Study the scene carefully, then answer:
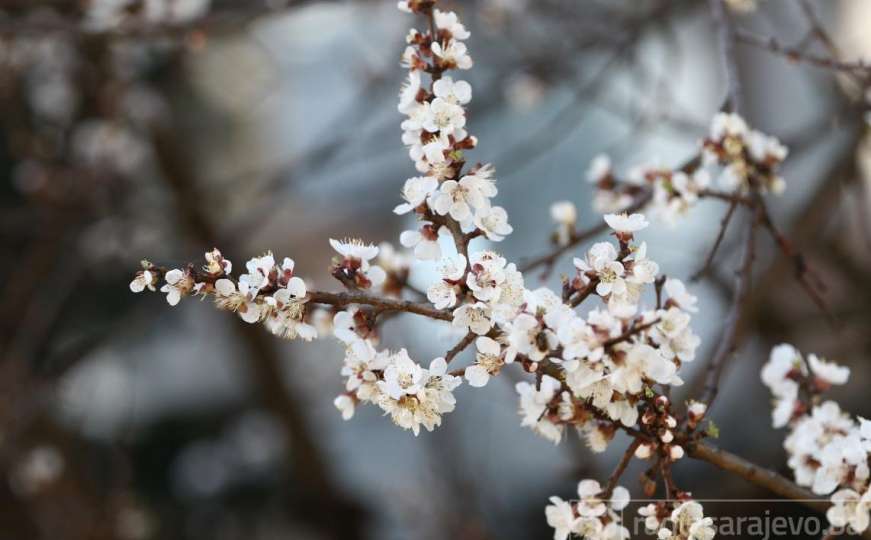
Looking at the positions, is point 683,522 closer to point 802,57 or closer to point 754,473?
point 754,473

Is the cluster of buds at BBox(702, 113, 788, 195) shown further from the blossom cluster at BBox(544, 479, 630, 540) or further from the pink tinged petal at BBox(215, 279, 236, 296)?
the pink tinged petal at BBox(215, 279, 236, 296)

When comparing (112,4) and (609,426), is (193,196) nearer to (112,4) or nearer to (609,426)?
(112,4)

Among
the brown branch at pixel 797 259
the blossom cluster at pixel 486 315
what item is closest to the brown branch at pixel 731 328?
the brown branch at pixel 797 259

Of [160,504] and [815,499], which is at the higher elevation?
[160,504]

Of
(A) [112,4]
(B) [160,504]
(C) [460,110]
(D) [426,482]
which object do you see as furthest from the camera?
(B) [160,504]

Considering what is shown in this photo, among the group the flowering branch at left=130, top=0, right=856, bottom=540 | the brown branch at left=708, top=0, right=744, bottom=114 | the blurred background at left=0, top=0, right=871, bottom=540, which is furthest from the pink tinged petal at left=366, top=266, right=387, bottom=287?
the blurred background at left=0, top=0, right=871, bottom=540

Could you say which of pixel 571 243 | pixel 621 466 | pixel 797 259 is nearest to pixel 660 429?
pixel 621 466

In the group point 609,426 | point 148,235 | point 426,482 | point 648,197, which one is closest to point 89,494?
point 148,235

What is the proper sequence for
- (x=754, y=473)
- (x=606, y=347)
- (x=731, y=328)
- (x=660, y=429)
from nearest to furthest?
(x=606, y=347) < (x=660, y=429) < (x=754, y=473) < (x=731, y=328)
